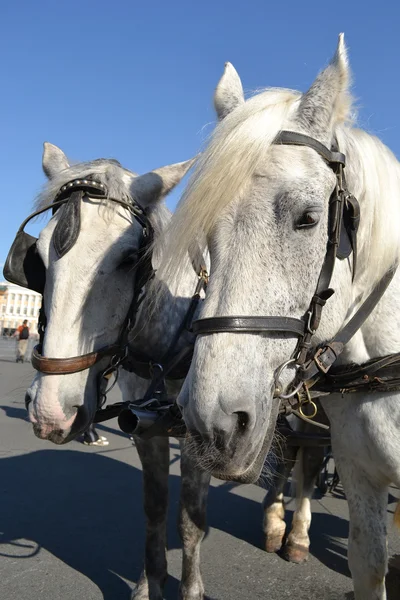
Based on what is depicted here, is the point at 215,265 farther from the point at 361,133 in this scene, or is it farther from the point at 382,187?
the point at 361,133

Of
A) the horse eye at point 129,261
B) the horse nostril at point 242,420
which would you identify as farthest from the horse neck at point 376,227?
the horse eye at point 129,261

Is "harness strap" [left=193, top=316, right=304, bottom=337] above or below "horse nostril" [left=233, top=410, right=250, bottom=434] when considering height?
above

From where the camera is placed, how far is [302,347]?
5.24ft

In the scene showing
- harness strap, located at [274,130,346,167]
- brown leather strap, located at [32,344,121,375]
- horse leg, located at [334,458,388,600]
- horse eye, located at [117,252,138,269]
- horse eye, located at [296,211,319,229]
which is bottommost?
horse leg, located at [334,458,388,600]

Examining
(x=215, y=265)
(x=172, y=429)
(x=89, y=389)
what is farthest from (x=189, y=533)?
(x=215, y=265)

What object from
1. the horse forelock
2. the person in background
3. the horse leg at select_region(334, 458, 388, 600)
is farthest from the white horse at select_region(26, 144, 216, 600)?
the person in background

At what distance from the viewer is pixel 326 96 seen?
5.66 feet

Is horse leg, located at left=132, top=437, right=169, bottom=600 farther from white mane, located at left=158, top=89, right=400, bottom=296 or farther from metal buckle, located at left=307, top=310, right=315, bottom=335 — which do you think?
metal buckle, located at left=307, top=310, right=315, bottom=335

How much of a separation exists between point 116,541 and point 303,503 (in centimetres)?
147

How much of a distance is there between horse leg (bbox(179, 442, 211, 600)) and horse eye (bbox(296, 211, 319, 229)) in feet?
5.65

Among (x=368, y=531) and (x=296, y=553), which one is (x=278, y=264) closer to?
(x=368, y=531)

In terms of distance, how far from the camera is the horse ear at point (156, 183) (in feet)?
9.39

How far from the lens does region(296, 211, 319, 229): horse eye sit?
1554 millimetres

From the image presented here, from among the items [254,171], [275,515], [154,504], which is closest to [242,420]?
[254,171]
